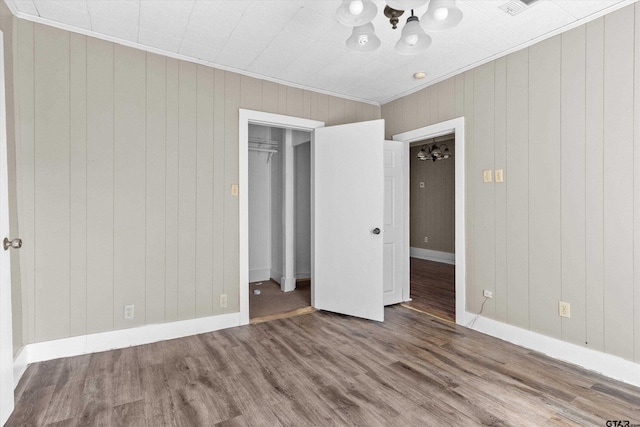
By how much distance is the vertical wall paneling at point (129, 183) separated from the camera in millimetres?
2793

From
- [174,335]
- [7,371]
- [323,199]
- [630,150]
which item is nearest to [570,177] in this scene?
[630,150]

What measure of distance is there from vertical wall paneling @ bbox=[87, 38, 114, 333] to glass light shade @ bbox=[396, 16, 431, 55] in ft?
7.92

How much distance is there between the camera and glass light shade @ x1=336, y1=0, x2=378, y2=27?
1.72 meters

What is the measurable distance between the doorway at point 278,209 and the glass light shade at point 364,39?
260 cm

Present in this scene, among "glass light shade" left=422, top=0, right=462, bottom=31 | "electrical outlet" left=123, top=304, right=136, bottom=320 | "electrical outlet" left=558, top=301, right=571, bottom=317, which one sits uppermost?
"glass light shade" left=422, top=0, right=462, bottom=31

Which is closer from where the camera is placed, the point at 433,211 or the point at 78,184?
the point at 78,184

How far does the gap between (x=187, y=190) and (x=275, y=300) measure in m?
1.86

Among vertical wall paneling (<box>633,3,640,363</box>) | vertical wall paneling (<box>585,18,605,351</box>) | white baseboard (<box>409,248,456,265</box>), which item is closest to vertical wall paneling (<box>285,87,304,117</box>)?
vertical wall paneling (<box>585,18,605,351</box>)

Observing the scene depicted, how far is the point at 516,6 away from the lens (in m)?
2.25

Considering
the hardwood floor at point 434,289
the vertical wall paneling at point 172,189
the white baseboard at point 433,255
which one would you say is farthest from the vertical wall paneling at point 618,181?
the white baseboard at point 433,255

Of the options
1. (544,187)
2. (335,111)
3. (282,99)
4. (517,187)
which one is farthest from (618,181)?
(282,99)

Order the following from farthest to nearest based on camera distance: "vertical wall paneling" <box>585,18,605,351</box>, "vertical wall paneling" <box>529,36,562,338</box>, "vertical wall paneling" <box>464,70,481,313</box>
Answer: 1. "vertical wall paneling" <box>464,70,481,313</box>
2. "vertical wall paneling" <box>529,36,562,338</box>
3. "vertical wall paneling" <box>585,18,605,351</box>

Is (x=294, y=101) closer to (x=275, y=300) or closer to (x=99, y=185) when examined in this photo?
(x=99, y=185)

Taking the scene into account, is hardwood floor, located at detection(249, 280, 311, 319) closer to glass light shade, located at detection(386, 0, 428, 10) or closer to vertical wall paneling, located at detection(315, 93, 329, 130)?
vertical wall paneling, located at detection(315, 93, 329, 130)
